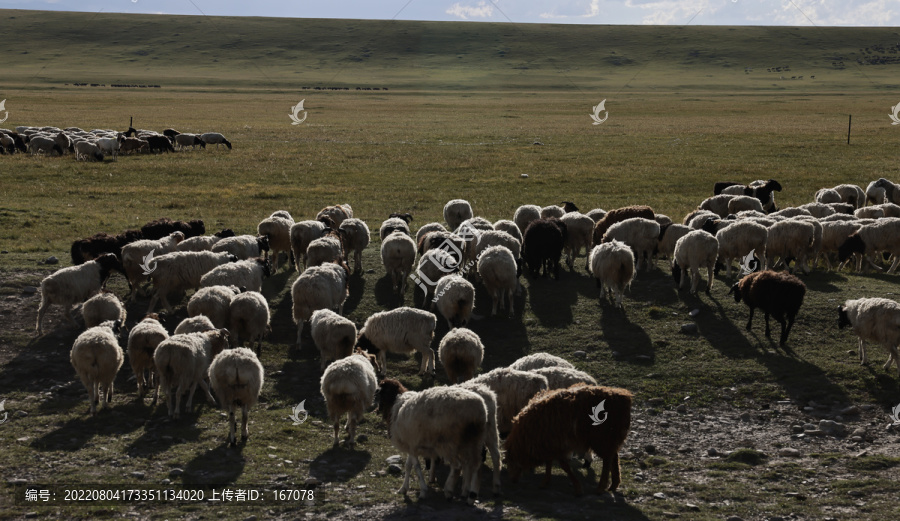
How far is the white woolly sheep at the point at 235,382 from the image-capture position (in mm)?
8844

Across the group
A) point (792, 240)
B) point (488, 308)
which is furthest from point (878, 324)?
point (488, 308)

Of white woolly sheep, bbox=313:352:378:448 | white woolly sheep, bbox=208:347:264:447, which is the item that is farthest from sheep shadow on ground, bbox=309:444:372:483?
white woolly sheep, bbox=208:347:264:447

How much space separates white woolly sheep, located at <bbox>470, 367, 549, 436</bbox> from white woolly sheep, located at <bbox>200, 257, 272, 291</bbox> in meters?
5.80

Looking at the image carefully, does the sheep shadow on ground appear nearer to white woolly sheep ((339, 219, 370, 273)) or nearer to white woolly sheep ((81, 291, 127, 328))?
white woolly sheep ((81, 291, 127, 328))

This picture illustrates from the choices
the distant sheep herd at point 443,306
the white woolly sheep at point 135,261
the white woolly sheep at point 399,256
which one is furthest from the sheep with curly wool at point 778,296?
the white woolly sheep at point 135,261

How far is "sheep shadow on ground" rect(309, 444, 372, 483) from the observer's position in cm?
812

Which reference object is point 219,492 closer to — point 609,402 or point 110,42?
point 609,402

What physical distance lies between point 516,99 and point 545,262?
85.9 metres

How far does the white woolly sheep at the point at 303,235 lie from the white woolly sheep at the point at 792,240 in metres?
9.53

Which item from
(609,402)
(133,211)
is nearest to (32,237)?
(133,211)

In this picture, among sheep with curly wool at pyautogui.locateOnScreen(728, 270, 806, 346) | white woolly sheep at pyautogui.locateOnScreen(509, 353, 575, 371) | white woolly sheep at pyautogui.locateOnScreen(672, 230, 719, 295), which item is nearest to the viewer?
white woolly sheep at pyautogui.locateOnScreen(509, 353, 575, 371)

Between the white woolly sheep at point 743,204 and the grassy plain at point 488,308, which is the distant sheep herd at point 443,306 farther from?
the grassy plain at point 488,308

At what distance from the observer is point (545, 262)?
16.0 metres

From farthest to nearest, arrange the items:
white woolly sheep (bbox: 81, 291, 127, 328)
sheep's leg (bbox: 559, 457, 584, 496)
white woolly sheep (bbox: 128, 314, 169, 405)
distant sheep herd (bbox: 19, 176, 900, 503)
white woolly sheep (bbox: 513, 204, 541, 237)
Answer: white woolly sheep (bbox: 513, 204, 541, 237) < white woolly sheep (bbox: 81, 291, 127, 328) < white woolly sheep (bbox: 128, 314, 169, 405) < distant sheep herd (bbox: 19, 176, 900, 503) < sheep's leg (bbox: 559, 457, 584, 496)
